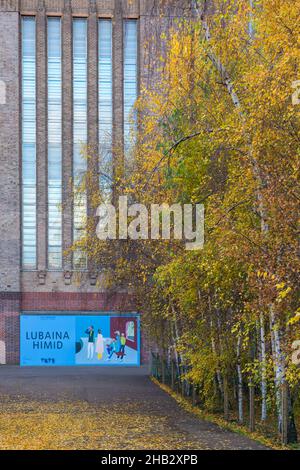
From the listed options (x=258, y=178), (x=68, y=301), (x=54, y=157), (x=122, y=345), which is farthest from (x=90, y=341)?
(x=258, y=178)

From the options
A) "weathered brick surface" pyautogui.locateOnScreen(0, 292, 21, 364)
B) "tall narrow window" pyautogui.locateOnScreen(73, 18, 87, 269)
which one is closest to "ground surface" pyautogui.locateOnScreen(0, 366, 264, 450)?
"weathered brick surface" pyautogui.locateOnScreen(0, 292, 21, 364)

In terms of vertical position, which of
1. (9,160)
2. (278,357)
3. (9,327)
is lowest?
(9,327)

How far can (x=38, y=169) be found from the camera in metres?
42.8

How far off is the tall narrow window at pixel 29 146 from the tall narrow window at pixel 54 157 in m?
0.81

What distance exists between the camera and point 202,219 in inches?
649

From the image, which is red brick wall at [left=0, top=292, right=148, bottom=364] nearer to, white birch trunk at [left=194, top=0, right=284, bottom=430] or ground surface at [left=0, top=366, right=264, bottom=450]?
ground surface at [left=0, top=366, right=264, bottom=450]

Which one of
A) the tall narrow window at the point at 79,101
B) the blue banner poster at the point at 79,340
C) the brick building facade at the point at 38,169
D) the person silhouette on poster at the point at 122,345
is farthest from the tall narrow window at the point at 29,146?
the person silhouette on poster at the point at 122,345

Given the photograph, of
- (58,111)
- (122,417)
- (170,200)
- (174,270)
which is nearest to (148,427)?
(122,417)

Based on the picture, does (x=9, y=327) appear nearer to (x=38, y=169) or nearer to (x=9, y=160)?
(x=38, y=169)

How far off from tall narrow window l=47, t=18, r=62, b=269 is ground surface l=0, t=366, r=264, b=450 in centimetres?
1228

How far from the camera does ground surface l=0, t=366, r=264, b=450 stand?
47.7 feet

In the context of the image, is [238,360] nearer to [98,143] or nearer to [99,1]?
[98,143]

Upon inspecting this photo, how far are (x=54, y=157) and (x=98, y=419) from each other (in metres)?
26.3

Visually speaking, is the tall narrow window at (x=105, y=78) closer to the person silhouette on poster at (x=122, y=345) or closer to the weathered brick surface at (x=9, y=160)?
the weathered brick surface at (x=9, y=160)
